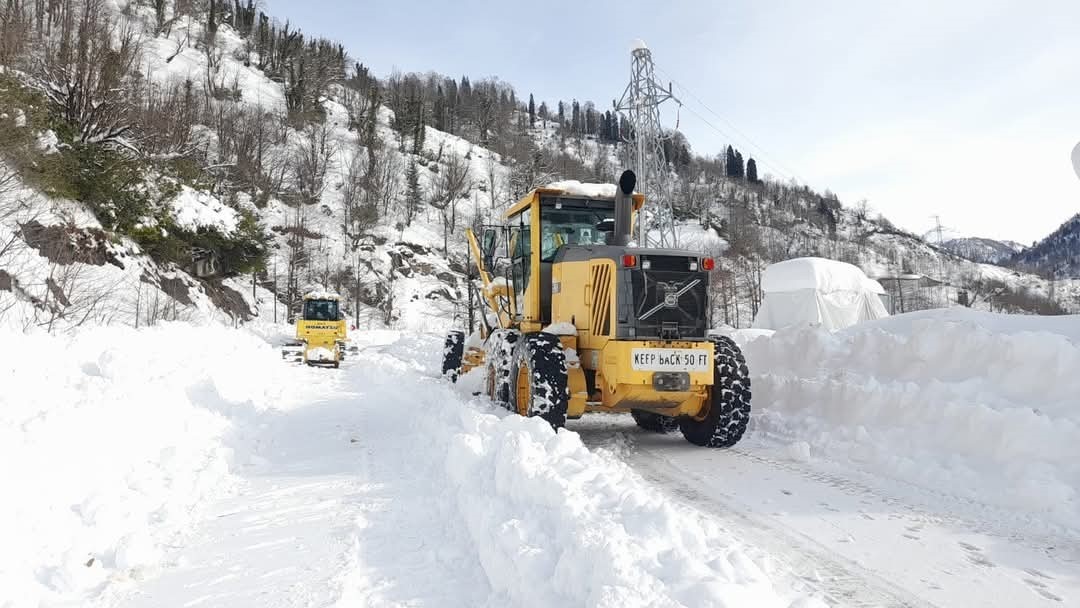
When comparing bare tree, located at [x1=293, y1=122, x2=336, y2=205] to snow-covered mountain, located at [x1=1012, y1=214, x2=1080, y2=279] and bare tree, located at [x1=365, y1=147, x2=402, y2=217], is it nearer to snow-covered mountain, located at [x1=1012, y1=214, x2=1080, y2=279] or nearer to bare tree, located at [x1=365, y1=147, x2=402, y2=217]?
bare tree, located at [x1=365, y1=147, x2=402, y2=217]

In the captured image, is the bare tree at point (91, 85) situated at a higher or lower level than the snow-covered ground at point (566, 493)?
higher

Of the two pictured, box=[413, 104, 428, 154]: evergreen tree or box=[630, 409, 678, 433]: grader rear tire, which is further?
box=[413, 104, 428, 154]: evergreen tree

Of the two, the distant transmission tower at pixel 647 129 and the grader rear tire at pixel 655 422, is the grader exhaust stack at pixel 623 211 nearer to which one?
the grader rear tire at pixel 655 422

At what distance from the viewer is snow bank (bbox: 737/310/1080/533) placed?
4684 mm

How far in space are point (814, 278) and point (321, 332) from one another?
23.3 meters

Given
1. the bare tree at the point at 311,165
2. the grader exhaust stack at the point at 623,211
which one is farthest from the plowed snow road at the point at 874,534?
the bare tree at the point at 311,165

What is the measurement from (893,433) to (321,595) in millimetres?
5514

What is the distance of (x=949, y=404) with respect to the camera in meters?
5.65

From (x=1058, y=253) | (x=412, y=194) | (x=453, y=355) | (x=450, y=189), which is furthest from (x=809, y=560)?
(x=1058, y=253)

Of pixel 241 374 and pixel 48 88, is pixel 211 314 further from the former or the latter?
pixel 241 374

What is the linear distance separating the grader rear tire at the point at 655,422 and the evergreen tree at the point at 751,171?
404 feet

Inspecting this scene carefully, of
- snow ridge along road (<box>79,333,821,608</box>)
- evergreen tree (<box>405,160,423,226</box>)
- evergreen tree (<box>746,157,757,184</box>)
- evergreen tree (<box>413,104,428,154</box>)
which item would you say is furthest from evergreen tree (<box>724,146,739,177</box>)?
snow ridge along road (<box>79,333,821,608</box>)

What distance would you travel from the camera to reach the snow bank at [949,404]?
4684mm

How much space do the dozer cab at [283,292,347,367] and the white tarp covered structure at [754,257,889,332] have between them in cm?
→ 2130
